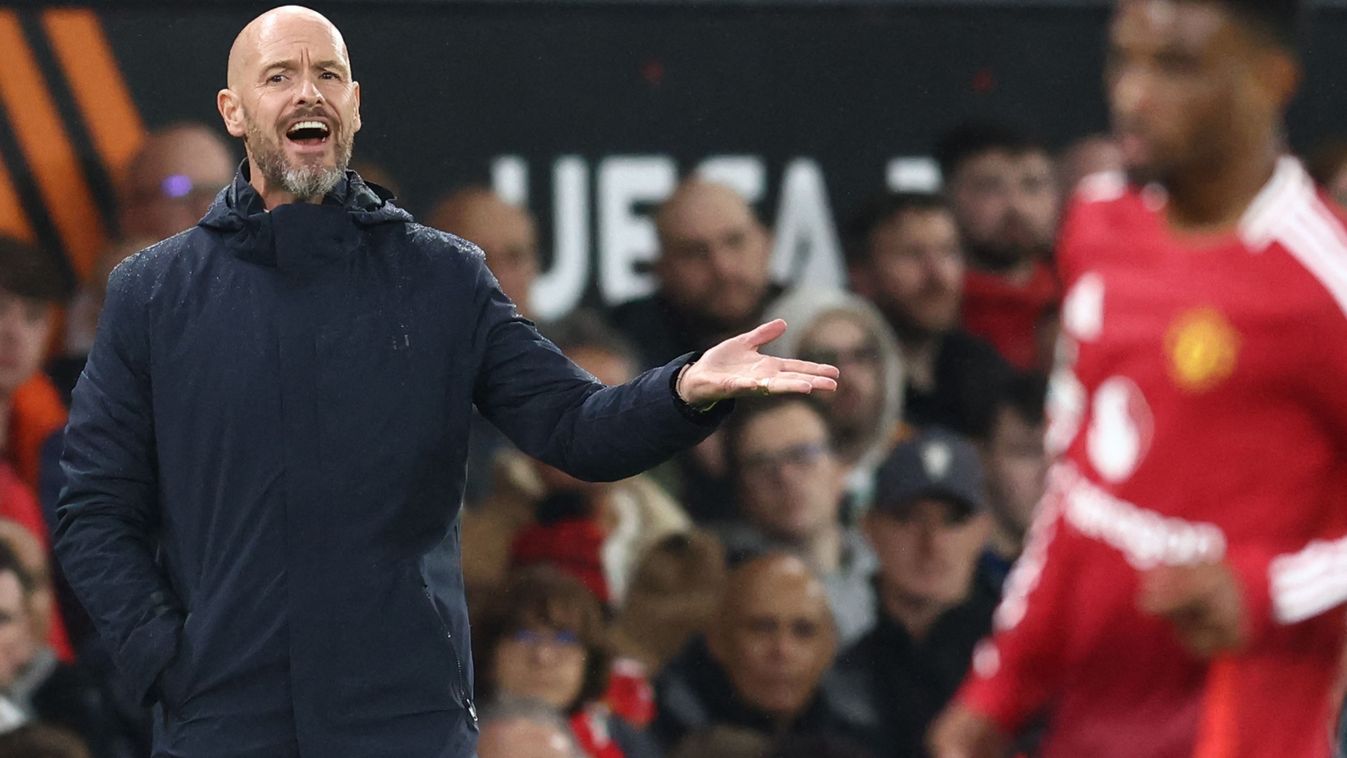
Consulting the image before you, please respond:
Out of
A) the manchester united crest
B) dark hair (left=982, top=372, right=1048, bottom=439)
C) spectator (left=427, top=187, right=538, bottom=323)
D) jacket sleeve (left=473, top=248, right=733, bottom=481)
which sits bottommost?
dark hair (left=982, top=372, right=1048, bottom=439)

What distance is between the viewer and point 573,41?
6.07 meters

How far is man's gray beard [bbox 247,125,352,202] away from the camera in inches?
138

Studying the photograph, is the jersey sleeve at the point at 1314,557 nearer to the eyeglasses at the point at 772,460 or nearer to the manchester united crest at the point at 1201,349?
the manchester united crest at the point at 1201,349

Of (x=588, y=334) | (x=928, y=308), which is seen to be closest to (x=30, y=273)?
(x=588, y=334)

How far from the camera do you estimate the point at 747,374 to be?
3.31 m

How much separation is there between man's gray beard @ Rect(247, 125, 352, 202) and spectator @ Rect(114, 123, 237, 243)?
2209 mm

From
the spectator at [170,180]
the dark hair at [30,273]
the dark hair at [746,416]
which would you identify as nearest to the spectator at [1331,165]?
the dark hair at [746,416]

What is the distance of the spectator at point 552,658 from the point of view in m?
5.82

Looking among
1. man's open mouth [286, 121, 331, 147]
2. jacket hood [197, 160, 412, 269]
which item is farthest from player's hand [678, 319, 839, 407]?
man's open mouth [286, 121, 331, 147]

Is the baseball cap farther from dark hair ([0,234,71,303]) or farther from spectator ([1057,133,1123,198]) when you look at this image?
dark hair ([0,234,71,303])

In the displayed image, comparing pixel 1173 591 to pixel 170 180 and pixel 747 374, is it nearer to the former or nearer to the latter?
pixel 747 374

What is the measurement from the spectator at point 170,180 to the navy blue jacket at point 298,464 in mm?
2253

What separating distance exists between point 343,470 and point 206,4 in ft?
8.92

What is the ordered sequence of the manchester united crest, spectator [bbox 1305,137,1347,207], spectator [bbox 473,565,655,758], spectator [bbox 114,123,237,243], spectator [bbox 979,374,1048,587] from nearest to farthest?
the manchester united crest < spectator [bbox 114,123,237,243] < spectator [bbox 473,565,655,758] < spectator [bbox 979,374,1048,587] < spectator [bbox 1305,137,1347,207]
